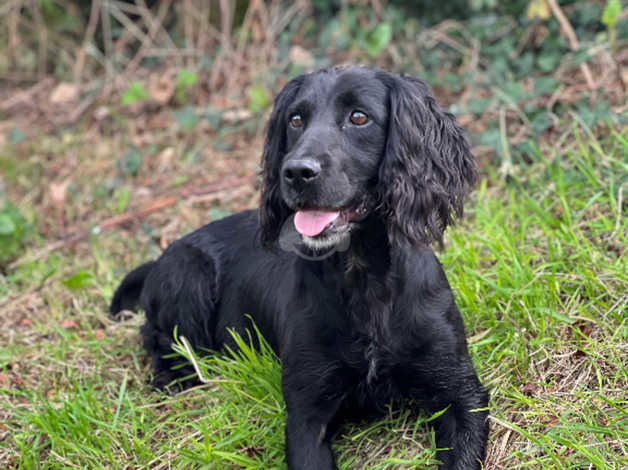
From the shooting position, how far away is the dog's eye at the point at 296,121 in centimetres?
241

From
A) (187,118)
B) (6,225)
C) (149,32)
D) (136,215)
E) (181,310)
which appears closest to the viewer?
(181,310)

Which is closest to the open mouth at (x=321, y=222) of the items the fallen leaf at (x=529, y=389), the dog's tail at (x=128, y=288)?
the fallen leaf at (x=529, y=389)

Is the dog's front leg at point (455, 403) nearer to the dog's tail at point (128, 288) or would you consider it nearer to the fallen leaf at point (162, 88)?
the dog's tail at point (128, 288)

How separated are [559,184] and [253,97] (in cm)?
251

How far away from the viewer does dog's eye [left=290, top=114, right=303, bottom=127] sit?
2406mm

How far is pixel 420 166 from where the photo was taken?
2.28m

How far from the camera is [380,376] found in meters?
2.33

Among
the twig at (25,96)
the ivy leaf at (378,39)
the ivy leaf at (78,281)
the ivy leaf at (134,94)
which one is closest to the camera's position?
the ivy leaf at (78,281)

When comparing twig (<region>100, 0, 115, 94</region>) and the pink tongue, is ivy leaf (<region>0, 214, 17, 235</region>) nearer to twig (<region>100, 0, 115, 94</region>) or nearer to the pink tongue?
twig (<region>100, 0, 115, 94</region>)

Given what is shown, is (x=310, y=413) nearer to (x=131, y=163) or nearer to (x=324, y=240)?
(x=324, y=240)

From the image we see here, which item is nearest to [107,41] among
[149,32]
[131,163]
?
[149,32]

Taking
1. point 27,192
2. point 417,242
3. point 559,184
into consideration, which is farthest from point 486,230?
point 27,192

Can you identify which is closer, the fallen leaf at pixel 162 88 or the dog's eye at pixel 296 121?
the dog's eye at pixel 296 121

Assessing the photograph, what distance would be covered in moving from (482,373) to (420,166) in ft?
2.71
